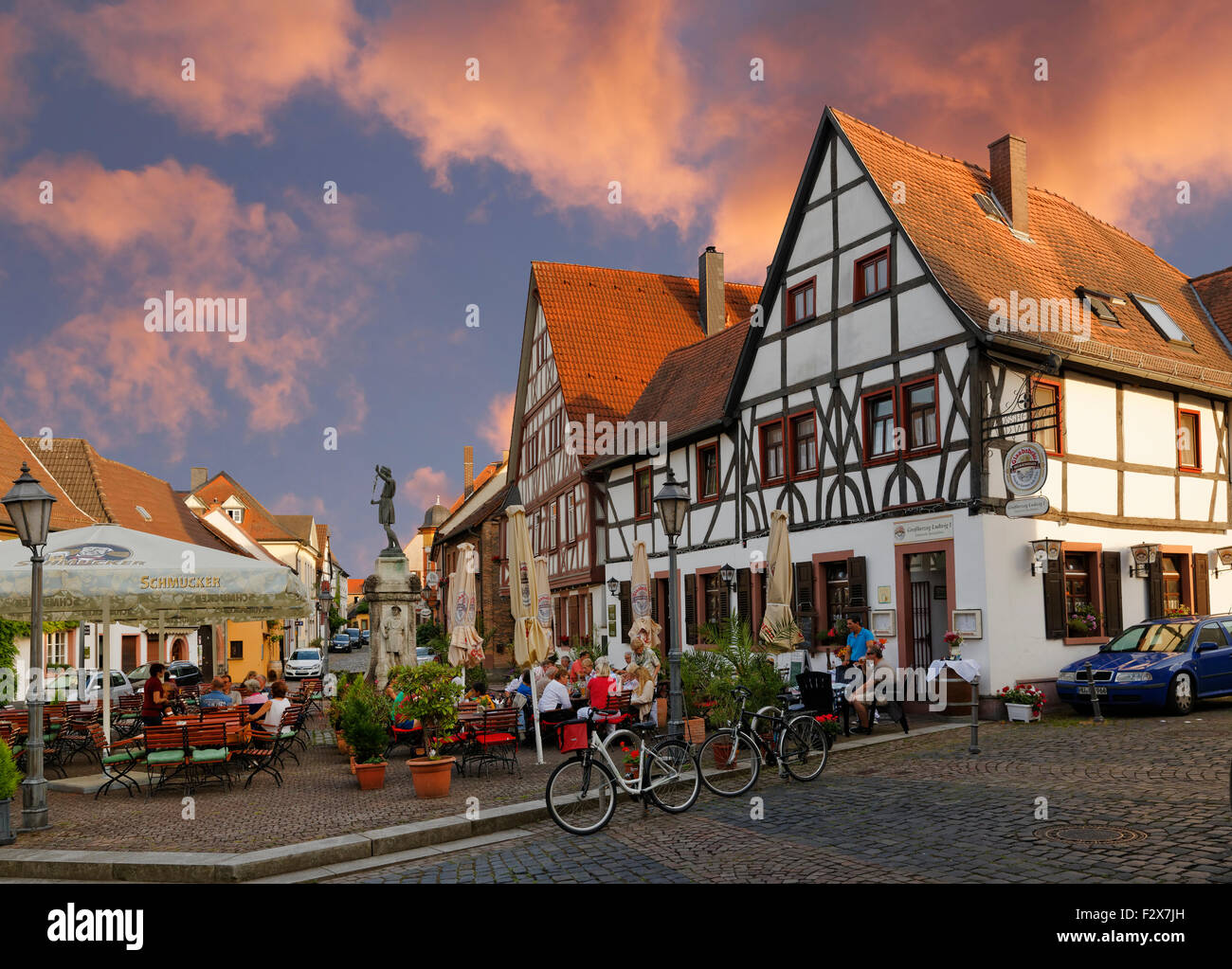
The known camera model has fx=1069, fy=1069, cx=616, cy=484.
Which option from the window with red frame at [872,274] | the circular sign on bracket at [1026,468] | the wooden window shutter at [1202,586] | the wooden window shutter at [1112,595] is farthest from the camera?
the wooden window shutter at [1202,586]

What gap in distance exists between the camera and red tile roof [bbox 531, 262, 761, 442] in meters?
33.2

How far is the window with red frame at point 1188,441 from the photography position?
20.4 metres

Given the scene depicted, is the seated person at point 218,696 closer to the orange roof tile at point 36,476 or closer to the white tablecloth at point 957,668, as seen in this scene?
the white tablecloth at point 957,668

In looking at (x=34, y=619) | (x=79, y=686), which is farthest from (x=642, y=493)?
(x=34, y=619)

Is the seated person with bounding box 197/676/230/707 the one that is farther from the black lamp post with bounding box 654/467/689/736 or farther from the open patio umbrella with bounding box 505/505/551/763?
the black lamp post with bounding box 654/467/689/736

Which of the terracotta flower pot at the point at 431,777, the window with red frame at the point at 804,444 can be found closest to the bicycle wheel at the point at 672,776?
the terracotta flower pot at the point at 431,777

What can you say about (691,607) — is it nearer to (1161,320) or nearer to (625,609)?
(625,609)

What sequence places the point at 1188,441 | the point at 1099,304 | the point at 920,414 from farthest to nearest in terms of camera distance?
the point at 1099,304, the point at 1188,441, the point at 920,414

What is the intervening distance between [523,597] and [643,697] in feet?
8.18

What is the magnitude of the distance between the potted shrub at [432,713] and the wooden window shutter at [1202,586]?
15280 millimetres

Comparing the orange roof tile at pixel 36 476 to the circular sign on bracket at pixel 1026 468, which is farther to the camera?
the orange roof tile at pixel 36 476

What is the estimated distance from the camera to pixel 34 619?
10.4 metres

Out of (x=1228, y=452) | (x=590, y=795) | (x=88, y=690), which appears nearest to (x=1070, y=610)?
(x=1228, y=452)

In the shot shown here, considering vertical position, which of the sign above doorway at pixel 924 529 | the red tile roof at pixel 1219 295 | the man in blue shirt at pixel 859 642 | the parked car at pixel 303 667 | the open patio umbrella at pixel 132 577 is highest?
the red tile roof at pixel 1219 295
